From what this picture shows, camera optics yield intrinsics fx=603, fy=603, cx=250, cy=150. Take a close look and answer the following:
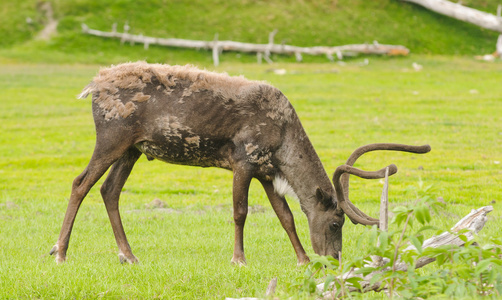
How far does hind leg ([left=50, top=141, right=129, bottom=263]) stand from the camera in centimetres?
785

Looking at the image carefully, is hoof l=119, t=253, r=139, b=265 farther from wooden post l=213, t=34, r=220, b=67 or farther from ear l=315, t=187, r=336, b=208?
wooden post l=213, t=34, r=220, b=67

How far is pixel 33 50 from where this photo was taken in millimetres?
41844

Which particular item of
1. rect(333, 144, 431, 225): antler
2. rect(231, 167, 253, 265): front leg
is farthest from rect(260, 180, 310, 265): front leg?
rect(333, 144, 431, 225): antler

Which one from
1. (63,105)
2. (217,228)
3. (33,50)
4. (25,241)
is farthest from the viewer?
(33,50)

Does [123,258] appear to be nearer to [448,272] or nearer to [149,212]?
[149,212]

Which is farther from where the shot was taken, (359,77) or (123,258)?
(359,77)

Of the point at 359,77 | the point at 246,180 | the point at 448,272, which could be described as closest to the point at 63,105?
the point at 359,77

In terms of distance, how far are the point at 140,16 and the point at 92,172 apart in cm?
4049

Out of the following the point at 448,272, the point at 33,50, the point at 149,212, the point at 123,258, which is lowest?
the point at 33,50

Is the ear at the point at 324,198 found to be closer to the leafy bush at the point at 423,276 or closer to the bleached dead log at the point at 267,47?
the leafy bush at the point at 423,276

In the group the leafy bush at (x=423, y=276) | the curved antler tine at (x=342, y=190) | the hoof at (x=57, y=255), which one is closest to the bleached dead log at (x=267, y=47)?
the curved antler tine at (x=342, y=190)

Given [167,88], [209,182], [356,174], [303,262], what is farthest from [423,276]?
[209,182]

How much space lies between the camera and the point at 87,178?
8.00 meters

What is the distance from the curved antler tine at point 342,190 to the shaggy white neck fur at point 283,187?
78cm
